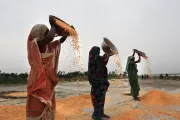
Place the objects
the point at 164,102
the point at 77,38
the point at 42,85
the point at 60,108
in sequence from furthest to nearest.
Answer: the point at 164,102 < the point at 60,108 < the point at 77,38 < the point at 42,85

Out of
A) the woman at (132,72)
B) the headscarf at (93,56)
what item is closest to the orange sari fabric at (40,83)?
the headscarf at (93,56)

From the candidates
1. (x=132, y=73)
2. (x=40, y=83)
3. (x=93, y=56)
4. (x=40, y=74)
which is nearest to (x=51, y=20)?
(x=40, y=74)

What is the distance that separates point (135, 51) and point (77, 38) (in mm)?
7287

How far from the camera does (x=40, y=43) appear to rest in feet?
15.4

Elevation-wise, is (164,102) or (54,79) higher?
(54,79)

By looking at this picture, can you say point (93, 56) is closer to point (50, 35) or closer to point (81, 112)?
point (81, 112)

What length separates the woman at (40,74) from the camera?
4.60 m

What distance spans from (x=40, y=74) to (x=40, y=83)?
16 centimetres

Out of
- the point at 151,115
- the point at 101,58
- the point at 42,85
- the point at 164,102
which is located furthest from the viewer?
the point at 164,102

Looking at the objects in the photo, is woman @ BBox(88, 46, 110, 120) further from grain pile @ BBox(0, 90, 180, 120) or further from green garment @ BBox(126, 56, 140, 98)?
green garment @ BBox(126, 56, 140, 98)

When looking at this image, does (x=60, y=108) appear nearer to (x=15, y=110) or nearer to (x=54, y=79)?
(x=15, y=110)

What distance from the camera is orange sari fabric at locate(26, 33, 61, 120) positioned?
460 cm

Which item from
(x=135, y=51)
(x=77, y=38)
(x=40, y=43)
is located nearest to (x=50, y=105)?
(x=40, y=43)

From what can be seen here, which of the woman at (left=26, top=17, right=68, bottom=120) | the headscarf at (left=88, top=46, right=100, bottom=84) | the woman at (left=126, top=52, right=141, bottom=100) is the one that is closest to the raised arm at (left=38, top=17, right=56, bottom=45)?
the woman at (left=26, top=17, right=68, bottom=120)
